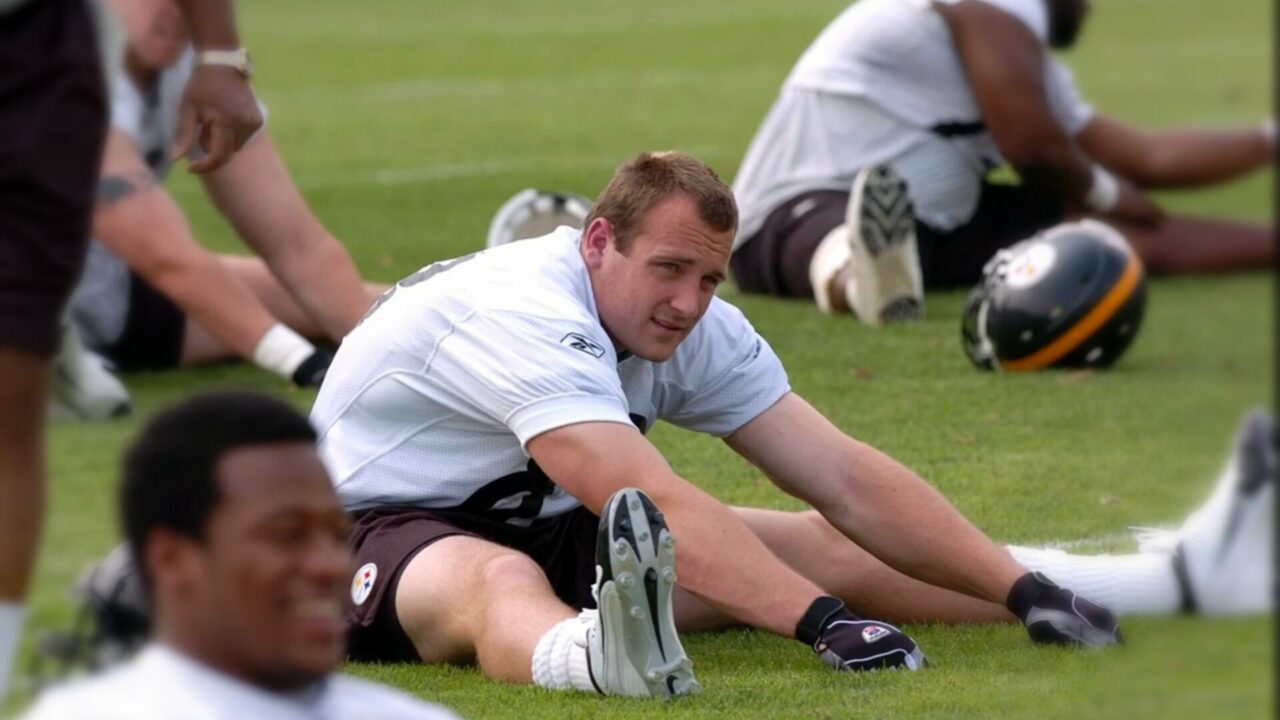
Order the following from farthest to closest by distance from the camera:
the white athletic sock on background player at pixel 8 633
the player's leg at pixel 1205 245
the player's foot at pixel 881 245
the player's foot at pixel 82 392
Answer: the player's foot at pixel 881 245
the player's foot at pixel 82 392
the white athletic sock on background player at pixel 8 633
the player's leg at pixel 1205 245

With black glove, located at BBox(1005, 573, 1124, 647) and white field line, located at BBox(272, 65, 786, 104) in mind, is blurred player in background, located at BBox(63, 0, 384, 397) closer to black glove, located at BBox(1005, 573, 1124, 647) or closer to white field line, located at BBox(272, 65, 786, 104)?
black glove, located at BBox(1005, 573, 1124, 647)

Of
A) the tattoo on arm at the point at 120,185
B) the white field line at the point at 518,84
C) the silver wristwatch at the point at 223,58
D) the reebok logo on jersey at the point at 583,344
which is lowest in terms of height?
the white field line at the point at 518,84

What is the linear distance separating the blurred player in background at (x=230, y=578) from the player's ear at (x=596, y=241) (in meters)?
2.42

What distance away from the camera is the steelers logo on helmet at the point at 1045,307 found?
7.41 metres

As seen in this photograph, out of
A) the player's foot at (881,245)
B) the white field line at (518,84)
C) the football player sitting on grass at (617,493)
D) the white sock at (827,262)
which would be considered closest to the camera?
the football player sitting on grass at (617,493)

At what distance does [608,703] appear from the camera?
4.35 m

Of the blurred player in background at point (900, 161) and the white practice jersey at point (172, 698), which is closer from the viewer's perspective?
the white practice jersey at point (172, 698)

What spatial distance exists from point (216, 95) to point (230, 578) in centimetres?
187

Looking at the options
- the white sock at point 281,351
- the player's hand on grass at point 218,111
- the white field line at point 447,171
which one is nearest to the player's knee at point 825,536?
the player's hand on grass at point 218,111

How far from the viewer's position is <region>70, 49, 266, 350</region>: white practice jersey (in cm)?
751

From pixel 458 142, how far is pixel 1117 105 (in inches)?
466

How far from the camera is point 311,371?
7523 mm

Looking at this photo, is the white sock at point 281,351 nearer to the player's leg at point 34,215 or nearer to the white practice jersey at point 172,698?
the player's leg at point 34,215

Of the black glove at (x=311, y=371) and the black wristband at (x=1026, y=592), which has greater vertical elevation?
the black wristband at (x=1026, y=592)
